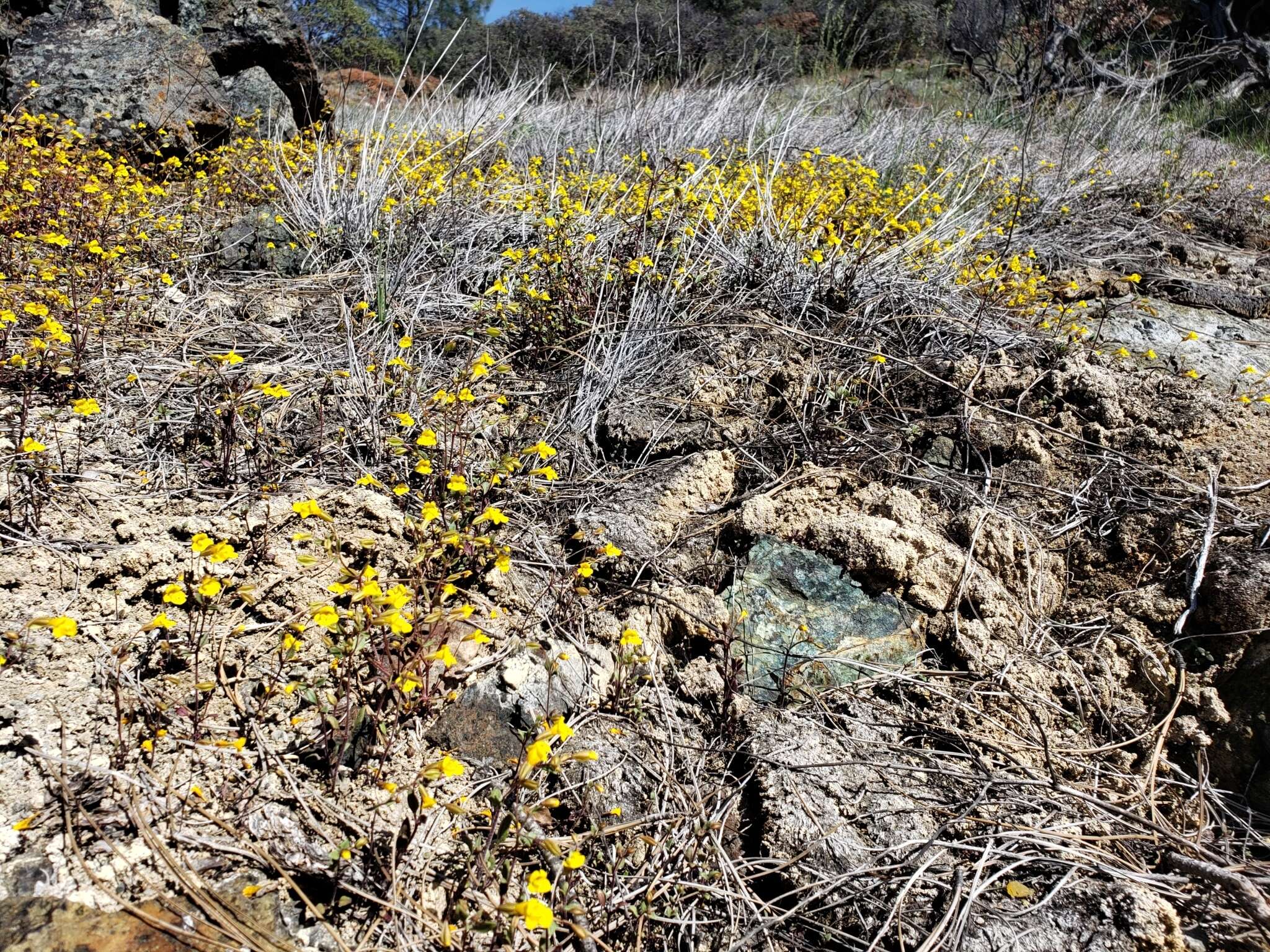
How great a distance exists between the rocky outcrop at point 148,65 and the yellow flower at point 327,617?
4021 millimetres

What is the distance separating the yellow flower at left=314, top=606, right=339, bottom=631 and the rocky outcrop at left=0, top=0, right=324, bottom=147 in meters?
4.02

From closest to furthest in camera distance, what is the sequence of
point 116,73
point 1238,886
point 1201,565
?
point 1238,886
point 1201,565
point 116,73

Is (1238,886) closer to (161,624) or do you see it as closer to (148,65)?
(161,624)

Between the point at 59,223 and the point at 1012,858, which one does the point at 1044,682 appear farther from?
the point at 59,223

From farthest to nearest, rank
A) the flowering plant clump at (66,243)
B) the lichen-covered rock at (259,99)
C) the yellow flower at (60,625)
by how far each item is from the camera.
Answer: the lichen-covered rock at (259,99) → the flowering plant clump at (66,243) → the yellow flower at (60,625)

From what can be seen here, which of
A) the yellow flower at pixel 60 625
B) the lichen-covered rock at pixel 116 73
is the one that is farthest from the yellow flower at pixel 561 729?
the lichen-covered rock at pixel 116 73

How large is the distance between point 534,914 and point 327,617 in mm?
781

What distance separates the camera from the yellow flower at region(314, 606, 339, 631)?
5.40 ft

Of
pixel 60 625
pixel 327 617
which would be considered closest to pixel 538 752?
pixel 327 617

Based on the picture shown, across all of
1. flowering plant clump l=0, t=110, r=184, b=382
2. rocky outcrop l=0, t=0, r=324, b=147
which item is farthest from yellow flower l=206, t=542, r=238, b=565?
rocky outcrop l=0, t=0, r=324, b=147

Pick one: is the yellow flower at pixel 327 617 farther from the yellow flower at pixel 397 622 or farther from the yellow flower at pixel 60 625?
the yellow flower at pixel 60 625

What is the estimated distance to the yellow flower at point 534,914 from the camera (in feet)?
4.09

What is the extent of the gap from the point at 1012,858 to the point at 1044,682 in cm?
57

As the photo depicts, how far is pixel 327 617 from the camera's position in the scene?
1653 millimetres
